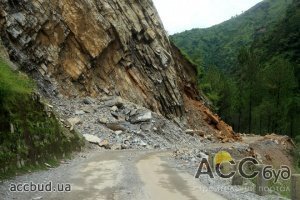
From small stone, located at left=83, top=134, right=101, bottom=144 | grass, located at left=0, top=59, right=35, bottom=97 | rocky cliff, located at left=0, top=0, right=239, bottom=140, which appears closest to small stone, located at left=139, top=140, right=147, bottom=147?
small stone, located at left=83, top=134, right=101, bottom=144

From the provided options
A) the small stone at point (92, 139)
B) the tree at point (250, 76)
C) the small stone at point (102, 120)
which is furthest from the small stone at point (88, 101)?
the tree at point (250, 76)

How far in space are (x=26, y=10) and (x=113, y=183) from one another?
28.7 metres

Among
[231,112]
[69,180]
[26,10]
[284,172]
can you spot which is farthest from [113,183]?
[231,112]

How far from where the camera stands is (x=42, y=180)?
53.0ft

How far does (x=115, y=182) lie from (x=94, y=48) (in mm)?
30881

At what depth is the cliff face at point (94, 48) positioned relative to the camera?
40.4m

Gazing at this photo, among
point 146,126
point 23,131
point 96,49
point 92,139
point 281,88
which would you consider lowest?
point 92,139

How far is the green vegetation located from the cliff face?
1771cm

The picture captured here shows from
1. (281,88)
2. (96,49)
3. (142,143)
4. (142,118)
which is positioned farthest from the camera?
(281,88)

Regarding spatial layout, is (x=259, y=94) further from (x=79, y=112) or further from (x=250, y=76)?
(x=79, y=112)

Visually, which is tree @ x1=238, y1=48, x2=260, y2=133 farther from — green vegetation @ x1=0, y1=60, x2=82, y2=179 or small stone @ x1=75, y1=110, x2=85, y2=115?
green vegetation @ x1=0, y1=60, x2=82, y2=179

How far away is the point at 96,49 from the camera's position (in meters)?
46.2

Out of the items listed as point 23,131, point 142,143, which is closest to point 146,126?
point 142,143

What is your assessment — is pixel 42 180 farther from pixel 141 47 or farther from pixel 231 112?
pixel 231 112
